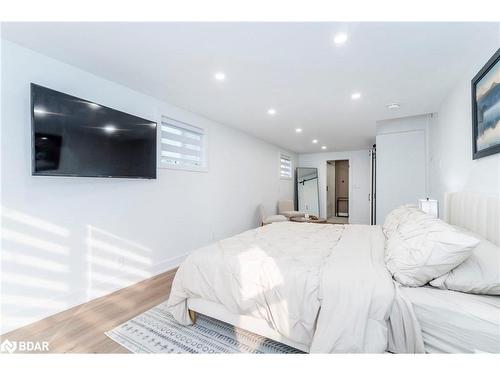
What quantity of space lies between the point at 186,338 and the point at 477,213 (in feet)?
8.09

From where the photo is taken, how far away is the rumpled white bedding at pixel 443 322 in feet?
3.65

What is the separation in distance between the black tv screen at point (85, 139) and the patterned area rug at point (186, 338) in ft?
4.71

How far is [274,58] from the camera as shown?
2.06m

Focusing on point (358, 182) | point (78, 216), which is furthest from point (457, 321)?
point (358, 182)

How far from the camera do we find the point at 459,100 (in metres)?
2.48

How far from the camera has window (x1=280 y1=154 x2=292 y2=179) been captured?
22.4ft

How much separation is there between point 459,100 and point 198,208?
11.7 ft

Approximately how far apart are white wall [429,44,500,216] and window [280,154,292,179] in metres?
3.76

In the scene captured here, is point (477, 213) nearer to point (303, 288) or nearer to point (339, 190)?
point (303, 288)

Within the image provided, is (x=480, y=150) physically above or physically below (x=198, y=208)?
above
